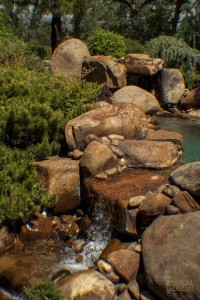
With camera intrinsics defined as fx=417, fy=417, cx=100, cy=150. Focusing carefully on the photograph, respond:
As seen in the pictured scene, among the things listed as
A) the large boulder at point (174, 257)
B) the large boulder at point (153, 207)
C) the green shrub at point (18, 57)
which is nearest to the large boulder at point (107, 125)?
the large boulder at point (153, 207)

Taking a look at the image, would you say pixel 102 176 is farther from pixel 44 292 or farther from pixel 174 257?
pixel 44 292

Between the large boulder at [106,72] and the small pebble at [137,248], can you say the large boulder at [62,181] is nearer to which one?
the small pebble at [137,248]

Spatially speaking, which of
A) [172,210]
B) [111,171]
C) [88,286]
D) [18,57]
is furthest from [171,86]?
[88,286]

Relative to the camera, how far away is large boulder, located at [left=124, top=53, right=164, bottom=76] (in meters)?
16.2

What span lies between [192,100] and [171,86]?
1.07 m

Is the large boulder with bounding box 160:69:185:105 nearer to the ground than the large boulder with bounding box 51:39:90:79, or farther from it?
nearer to the ground

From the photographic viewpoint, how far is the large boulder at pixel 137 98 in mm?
12828

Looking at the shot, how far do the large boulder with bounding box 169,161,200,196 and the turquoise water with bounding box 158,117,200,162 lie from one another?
152 inches

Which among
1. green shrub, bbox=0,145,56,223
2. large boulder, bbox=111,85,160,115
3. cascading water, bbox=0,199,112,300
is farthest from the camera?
large boulder, bbox=111,85,160,115

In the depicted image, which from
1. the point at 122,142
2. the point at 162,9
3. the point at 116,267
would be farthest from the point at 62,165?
the point at 162,9

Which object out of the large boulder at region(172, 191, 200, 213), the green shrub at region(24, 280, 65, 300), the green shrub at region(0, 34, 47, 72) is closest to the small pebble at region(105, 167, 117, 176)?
the large boulder at region(172, 191, 200, 213)

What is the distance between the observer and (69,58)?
16062 millimetres

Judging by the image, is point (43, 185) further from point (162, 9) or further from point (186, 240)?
point (162, 9)

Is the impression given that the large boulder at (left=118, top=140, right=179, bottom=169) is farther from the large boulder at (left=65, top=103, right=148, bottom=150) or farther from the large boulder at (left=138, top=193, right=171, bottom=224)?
the large boulder at (left=138, top=193, right=171, bottom=224)
